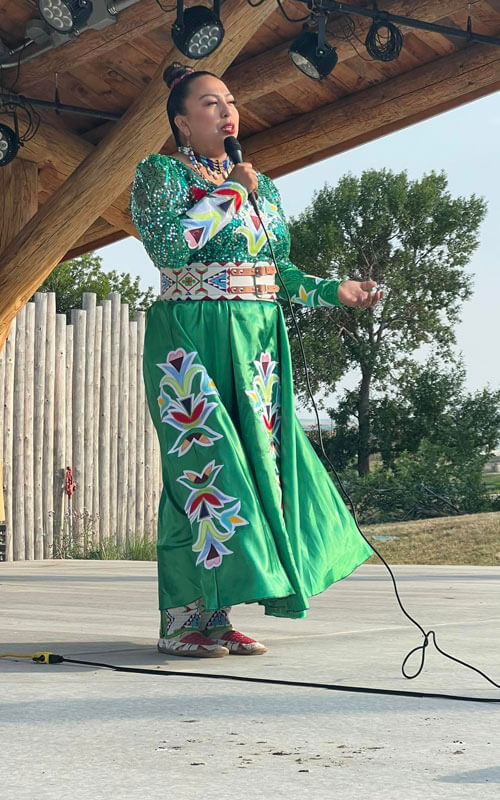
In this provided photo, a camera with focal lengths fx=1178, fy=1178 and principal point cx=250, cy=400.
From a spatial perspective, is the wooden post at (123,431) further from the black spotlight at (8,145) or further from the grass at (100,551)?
the black spotlight at (8,145)

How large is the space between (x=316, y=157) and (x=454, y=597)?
4.29 metres

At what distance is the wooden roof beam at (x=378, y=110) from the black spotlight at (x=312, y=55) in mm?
1037

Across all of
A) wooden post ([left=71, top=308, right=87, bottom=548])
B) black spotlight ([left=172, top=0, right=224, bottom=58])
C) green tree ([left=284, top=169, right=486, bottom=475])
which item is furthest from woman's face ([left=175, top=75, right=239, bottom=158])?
green tree ([left=284, top=169, right=486, bottom=475])

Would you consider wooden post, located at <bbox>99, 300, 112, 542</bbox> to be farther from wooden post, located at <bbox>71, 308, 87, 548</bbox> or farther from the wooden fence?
wooden post, located at <bbox>71, 308, 87, 548</bbox>

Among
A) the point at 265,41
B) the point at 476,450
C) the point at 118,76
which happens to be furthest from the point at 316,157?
Answer: the point at 476,450

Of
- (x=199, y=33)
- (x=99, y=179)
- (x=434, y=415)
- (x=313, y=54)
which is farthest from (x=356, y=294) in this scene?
Answer: (x=434, y=415)

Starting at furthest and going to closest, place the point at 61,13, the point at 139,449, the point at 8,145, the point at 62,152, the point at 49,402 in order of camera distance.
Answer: the point at 139,449 < the point at 49,402 < the point at 62,152 < the point at 8,145 < the point at 61,13

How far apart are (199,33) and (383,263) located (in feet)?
67.9

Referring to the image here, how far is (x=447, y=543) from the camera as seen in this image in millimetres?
9766

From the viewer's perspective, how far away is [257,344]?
10.2 feet

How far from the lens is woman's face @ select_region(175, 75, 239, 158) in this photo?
320cm

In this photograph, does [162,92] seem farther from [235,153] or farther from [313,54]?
[235,153]

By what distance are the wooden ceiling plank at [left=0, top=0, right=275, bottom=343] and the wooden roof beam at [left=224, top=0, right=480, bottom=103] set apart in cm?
102

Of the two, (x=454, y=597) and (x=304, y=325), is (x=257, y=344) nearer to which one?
(x=454, y=597)
